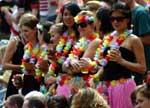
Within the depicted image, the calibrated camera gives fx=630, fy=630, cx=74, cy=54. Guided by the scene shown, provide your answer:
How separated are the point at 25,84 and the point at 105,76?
5.40 ft

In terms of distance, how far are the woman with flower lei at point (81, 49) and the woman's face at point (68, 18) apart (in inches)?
10.0

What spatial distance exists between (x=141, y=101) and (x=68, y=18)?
250 cm

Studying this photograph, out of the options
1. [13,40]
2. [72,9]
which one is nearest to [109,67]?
[72,9]

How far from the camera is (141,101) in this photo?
6.09m

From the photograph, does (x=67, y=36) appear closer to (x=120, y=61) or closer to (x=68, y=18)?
(x=68, y=18)

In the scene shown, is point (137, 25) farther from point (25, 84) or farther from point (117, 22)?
point (25, 84)

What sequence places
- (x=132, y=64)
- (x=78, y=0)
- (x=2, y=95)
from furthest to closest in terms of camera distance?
1. (x=78, y=0)
2. (x=2, y=95)
3. (x=132, y=64)

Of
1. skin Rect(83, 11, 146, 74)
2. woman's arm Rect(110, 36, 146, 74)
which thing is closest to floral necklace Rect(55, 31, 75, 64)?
skin Rect(83, 11, 146, 74)

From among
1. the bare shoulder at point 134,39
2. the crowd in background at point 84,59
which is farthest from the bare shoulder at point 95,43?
the bare shoulder at point 134,39

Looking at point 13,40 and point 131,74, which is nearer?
point 131,74

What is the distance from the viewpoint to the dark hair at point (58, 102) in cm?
717

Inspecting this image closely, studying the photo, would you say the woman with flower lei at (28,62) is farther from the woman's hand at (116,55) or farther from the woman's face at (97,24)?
the woman's hand at (116,55)

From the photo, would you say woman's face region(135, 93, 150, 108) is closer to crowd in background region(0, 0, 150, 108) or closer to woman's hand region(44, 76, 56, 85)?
crowd in background region(0, 0, 150, 108)

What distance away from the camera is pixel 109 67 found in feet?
24.7
